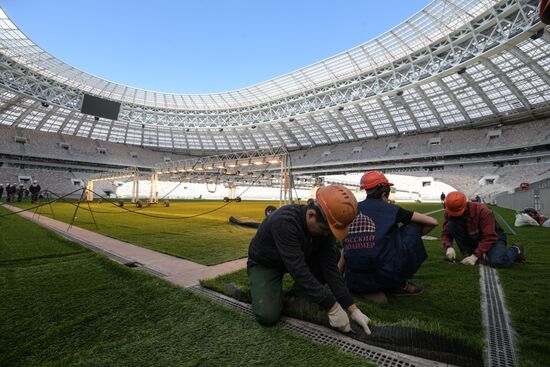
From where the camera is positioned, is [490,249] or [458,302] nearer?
[458,302]

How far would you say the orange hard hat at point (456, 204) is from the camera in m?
4.21

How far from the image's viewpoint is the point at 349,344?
6.74 ft

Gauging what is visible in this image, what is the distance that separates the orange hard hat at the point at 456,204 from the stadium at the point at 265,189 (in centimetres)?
94

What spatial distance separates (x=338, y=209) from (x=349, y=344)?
1.04 meters

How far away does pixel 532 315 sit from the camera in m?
2.59

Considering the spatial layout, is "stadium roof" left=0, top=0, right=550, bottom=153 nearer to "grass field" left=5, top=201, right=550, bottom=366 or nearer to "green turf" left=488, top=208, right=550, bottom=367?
"green turf" left=488, top=208, right=550, bottom=367

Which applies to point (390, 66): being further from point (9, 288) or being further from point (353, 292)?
point (9, 288)

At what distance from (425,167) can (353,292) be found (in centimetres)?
4477

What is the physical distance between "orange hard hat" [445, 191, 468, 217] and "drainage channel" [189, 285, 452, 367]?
10.3 feet

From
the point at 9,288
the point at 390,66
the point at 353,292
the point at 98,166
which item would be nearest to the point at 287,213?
the point at 353,292

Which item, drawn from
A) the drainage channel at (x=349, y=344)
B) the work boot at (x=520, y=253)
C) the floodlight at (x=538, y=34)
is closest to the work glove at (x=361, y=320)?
the drainage channel at (x=349, y=344)

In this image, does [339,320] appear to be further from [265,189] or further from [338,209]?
[265,189]

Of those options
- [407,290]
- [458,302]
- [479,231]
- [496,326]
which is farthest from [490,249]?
[496,326]

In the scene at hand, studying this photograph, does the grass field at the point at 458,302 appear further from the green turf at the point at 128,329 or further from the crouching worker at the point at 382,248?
the green turf at the point at 128,329
